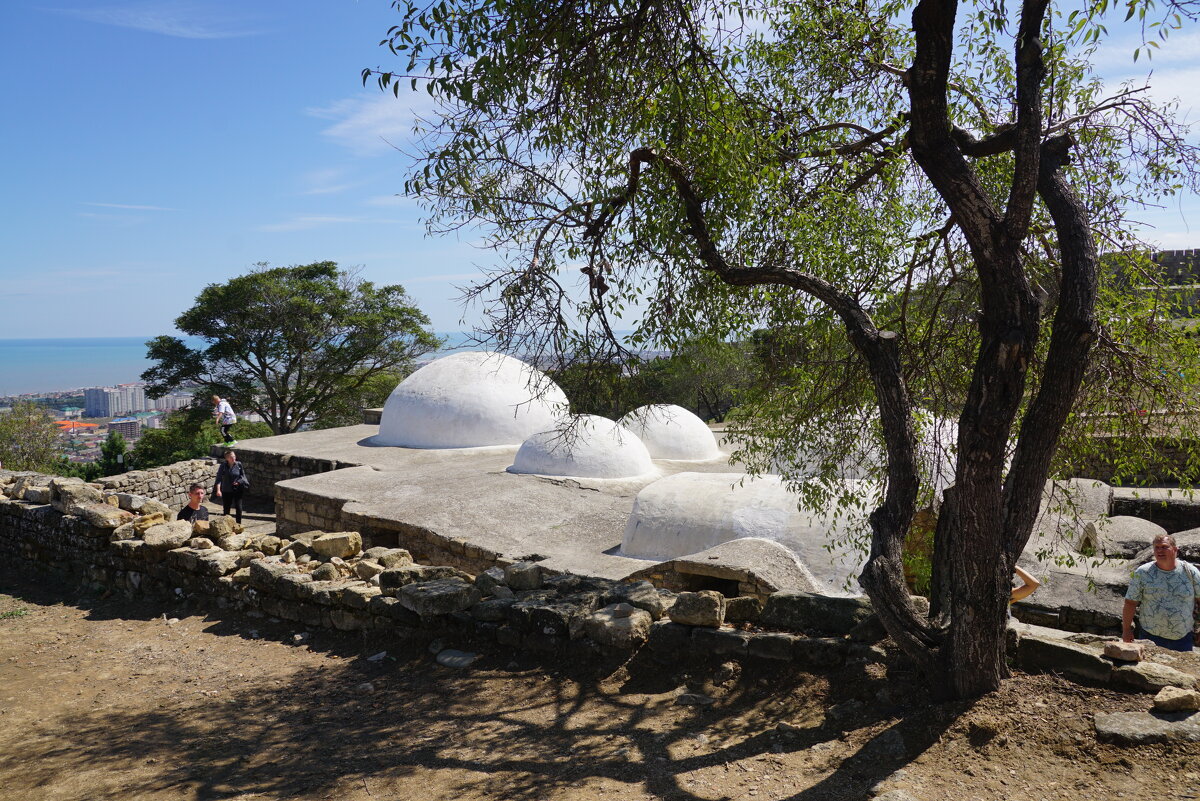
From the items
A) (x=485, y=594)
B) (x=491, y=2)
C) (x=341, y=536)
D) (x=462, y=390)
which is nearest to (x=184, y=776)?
(x=485, y=594)

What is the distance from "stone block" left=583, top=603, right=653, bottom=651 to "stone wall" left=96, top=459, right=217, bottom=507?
14.2 meters

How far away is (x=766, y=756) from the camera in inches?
164

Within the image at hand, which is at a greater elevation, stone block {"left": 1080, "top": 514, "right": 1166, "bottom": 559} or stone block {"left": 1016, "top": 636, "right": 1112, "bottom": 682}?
stone block {"left": 1016, "top": 636, "right": 1112, "bottom": 682}

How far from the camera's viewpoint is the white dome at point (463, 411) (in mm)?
18047

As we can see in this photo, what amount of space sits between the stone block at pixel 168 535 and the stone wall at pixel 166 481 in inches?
328

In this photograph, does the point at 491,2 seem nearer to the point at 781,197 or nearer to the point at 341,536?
the point at 781,197

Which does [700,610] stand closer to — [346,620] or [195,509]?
[346,620]

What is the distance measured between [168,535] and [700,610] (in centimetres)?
645

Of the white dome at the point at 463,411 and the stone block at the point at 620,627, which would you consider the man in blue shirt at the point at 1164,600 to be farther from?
the white dome at the point at 463,411

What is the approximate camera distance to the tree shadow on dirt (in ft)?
13.6

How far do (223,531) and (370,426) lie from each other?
1252 centimetres

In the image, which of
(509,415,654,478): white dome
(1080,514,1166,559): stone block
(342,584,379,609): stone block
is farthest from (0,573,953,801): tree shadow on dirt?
(509,415,654,478): white dome

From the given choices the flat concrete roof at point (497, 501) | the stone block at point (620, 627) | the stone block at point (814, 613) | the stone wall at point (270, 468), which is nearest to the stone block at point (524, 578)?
the stone block at point (620, 627)

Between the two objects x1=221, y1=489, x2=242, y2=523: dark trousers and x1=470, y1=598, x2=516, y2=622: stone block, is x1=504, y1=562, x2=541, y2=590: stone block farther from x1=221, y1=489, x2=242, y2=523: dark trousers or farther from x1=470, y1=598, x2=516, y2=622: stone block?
x1=221, y1=489, x2=242, y2=523: dark trousers
